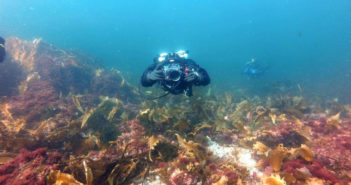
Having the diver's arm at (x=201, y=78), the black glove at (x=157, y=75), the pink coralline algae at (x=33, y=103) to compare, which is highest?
the black glove at (x=157, y=75)

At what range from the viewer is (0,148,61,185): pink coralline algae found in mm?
2723

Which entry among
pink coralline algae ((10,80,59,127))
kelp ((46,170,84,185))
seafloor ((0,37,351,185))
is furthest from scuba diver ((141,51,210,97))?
pink coralline algae ((10,80,59,127))

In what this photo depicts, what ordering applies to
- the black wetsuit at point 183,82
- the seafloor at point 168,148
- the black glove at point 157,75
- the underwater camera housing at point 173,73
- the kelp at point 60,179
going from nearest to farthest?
the kelp at point 60,179, the seafloor at point 168,148, the underwater camera housing at point 173,73, the black wetsuit at point 183,82, the black glove at point 157,75

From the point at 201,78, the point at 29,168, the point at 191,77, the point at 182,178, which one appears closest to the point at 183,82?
the point at 191,77

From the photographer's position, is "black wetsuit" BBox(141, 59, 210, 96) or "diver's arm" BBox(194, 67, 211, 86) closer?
"black wetsuit" BBox(141, 59, 210, 96)

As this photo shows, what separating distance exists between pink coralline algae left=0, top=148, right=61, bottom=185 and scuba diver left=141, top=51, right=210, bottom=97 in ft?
9.19

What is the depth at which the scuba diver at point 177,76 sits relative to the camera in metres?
4.84

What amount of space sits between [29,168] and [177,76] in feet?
11.0

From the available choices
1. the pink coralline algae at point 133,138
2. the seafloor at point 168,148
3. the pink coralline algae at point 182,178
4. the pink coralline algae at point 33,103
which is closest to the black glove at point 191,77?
the seafloor at point 168,148

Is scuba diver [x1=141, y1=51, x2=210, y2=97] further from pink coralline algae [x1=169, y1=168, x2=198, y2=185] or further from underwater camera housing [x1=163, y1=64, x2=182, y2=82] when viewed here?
pink coralline algae [x1=169, y1=168, x2=198, y2=185]

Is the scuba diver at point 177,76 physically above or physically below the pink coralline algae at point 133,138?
above

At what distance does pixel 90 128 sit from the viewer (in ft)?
18.4

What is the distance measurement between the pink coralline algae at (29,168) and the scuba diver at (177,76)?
280 centimetres

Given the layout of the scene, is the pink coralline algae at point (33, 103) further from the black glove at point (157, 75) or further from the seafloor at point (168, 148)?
the black glove at point (157, 75)
